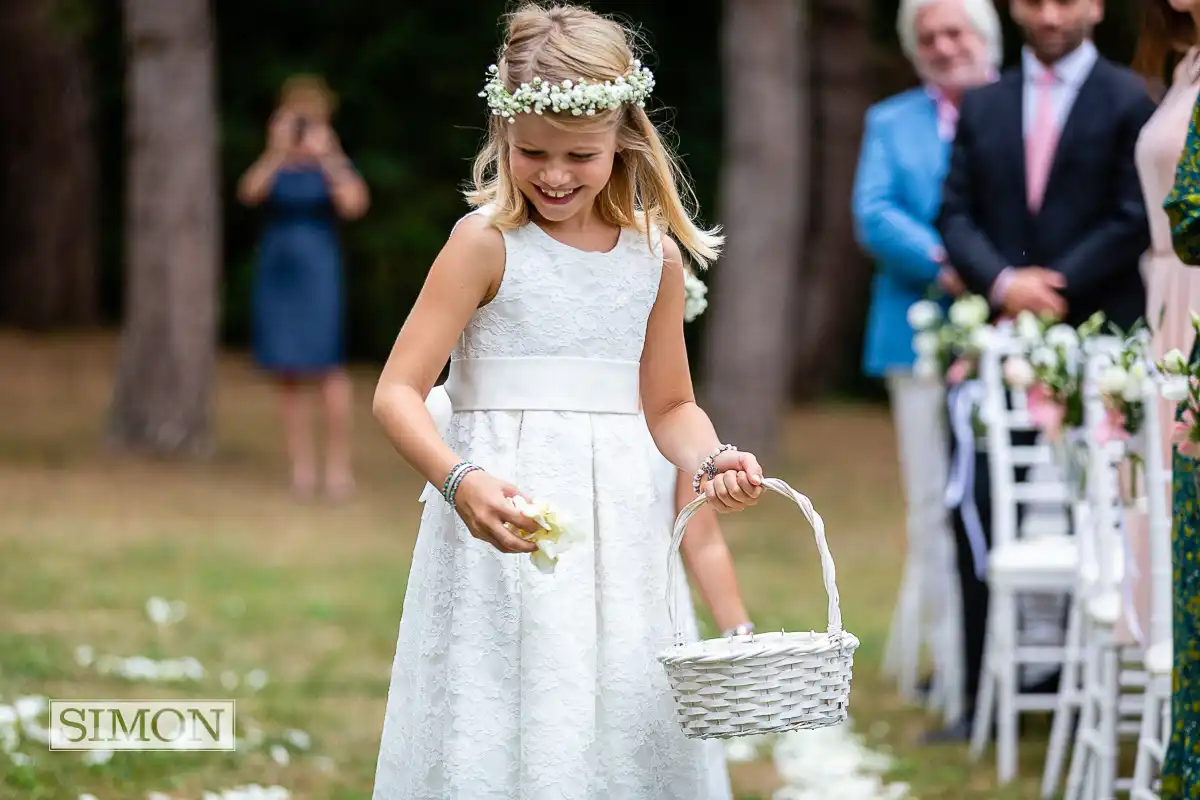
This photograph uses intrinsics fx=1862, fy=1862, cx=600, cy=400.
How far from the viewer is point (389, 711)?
11.7 feet

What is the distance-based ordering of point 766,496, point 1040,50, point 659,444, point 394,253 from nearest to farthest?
point 659,444
point 1040,50
point 766,496
point 394,253

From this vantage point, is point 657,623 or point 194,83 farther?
point 194,83

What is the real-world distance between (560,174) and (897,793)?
2.58 meters

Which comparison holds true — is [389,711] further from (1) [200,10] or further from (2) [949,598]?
(1) [200,10]

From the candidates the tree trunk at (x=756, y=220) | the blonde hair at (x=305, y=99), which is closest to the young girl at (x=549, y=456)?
the blonde hair at (x=305, y=99)

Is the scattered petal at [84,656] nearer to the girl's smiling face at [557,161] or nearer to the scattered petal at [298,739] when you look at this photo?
the scattered petal at [298,739]

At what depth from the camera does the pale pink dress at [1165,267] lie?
440cm

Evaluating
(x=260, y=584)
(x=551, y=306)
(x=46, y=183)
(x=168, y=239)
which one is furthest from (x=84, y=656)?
(x=46, y=183)

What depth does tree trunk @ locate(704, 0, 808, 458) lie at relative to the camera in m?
12.1

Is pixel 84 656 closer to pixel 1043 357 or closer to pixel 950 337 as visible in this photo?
pixel 950 337

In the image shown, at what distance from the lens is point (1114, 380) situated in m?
4.49

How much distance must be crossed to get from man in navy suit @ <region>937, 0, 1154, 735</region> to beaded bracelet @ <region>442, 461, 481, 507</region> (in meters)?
2.99

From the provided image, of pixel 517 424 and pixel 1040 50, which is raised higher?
pixel 1040 50

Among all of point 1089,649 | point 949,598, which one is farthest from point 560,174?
point 949,598
